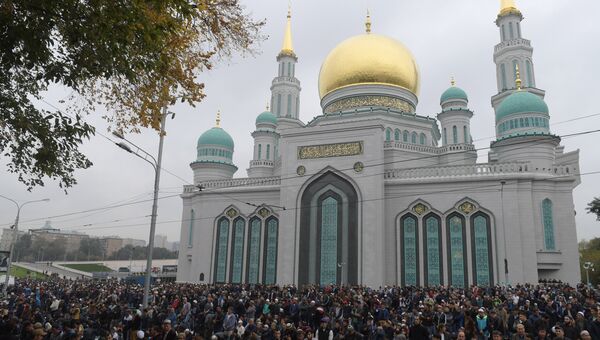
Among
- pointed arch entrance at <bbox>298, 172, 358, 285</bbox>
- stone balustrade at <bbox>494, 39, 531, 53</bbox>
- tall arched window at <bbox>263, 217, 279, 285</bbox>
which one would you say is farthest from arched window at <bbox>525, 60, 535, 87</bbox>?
tall arched window at <bbox>263, 217, 279, 285</bbox>

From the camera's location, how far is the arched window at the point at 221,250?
28.8 meters

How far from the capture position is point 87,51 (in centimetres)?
686

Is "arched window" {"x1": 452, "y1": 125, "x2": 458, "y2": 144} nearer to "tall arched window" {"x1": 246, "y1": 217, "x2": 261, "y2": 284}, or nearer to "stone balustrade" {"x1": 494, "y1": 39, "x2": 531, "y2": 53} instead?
"stone balustrade" {"x1": 494, "y1": 39, "x2": 531, "y2": 53}

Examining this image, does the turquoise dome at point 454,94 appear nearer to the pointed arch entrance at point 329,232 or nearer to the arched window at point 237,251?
the pointed arch entrance at point 329,232

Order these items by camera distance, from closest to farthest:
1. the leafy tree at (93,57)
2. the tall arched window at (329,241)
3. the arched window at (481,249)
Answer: the leafy tree at (93,57), the arched window at (481,249), the tall arched window at (329,241)

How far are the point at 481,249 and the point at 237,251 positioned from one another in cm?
1384

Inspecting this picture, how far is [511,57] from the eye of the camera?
30844 millimetres

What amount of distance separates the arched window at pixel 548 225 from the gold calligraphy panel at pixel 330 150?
9.50m

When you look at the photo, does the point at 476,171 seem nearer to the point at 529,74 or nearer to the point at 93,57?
the point at 529,74

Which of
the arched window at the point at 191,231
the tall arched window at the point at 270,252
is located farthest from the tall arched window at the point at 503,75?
the arched window at the point at 191,231

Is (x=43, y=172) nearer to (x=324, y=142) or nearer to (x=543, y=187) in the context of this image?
(x=324, y=142)

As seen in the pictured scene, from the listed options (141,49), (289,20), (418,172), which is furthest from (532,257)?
(289,20)

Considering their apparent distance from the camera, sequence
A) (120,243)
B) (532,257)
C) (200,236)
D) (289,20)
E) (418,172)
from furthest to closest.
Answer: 1. (120,243)
2. (289,20)
3. (200,236)
4. (418,172)
5. (532,257)

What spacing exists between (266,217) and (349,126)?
7353 mm
